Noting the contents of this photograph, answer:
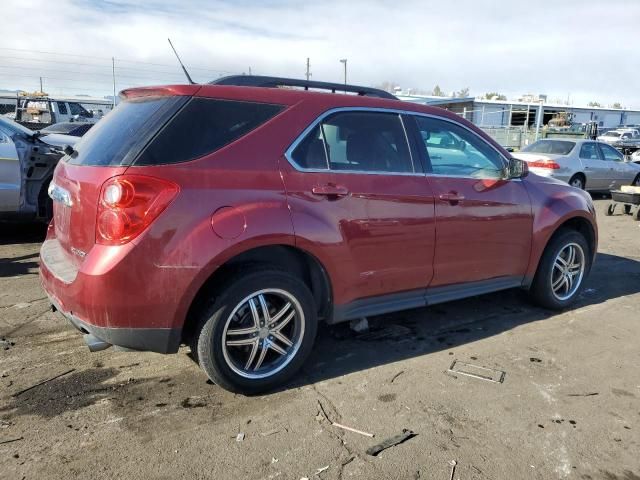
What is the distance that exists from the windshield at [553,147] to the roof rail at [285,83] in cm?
1169

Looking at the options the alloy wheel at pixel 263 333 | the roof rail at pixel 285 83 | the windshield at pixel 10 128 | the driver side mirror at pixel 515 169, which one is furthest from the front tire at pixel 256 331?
the windshield at pixel 10 128

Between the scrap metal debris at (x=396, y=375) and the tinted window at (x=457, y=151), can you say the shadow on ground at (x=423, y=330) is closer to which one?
the scrap metal debris at (x=396, y=375)

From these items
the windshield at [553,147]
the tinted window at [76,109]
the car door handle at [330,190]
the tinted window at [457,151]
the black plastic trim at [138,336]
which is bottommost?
the black plastic trim at [138,336]

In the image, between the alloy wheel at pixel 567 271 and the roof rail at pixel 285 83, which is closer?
the roof rail at pixel 285 83

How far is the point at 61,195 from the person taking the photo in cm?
336

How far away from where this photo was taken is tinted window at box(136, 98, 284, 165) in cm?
299

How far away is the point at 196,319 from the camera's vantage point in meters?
3.23

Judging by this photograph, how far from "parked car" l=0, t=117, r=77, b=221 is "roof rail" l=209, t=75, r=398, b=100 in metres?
4.37

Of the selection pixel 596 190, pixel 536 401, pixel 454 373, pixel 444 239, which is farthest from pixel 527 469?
pixel 596 190

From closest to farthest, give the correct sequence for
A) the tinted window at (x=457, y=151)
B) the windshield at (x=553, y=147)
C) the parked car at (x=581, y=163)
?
the tinted window at (x=457, y=151) → the parked car at (x=581, y=163) → the windshield at (x=553, y=147)

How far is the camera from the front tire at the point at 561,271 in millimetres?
4926

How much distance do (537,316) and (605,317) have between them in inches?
25.3

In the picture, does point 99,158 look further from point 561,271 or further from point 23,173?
point 23,173

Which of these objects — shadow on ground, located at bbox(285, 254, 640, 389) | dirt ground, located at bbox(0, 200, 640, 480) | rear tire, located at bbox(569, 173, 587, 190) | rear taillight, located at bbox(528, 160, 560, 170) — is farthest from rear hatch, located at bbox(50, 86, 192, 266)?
rear tire, located at bbox(569, 173, 587, 190)
